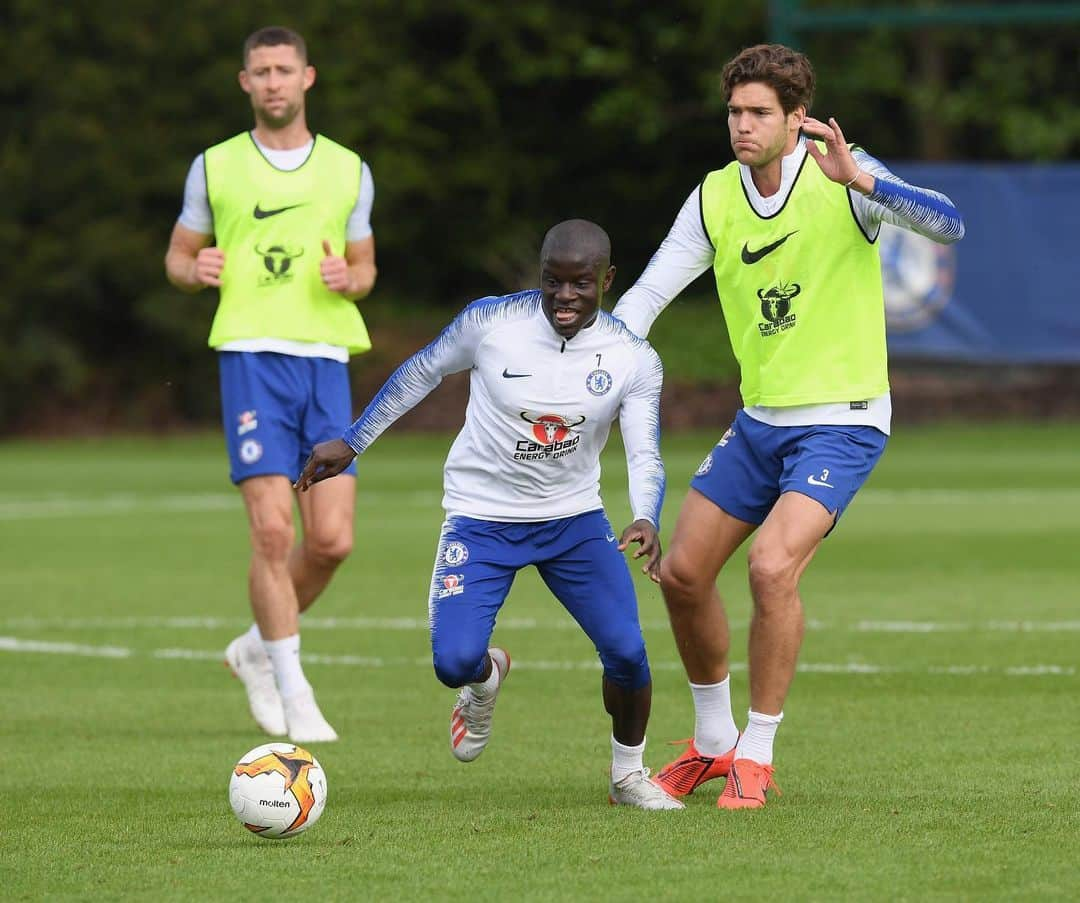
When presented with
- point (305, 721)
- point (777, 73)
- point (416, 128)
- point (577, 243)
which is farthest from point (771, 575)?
point (416, 128)

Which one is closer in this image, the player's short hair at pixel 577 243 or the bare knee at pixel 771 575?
the player's short hair at pixel 577 243

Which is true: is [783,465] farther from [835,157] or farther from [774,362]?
[835,157]

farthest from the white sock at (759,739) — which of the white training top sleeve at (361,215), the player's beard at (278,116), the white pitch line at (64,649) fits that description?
the white pitch line at (64,649)

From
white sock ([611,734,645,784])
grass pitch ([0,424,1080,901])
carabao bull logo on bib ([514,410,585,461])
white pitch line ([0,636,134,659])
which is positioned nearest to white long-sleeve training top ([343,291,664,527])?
carabao bull logo on bib ([514,410,585,461])

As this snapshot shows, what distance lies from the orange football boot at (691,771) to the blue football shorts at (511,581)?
407 millimetres

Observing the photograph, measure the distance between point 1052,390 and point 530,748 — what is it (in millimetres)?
24171

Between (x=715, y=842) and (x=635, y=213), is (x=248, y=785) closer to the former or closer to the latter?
(x=715, y=842)

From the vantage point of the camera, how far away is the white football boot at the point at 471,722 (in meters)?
7.20

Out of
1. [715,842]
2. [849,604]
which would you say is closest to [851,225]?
[715,842]

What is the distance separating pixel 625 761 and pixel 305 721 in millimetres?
1933

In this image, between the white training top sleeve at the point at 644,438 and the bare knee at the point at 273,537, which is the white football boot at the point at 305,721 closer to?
the bare knee at the point at 273,537

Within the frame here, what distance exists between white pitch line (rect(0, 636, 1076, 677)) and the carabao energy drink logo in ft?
13.0

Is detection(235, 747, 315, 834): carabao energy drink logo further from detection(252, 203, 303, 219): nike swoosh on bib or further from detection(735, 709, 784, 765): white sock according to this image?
detection(252, 203, 303, 219): nike swoosh on bib

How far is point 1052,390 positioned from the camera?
3095 centimetres
